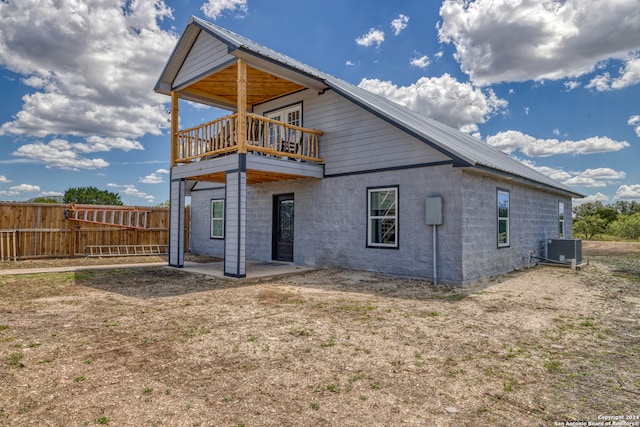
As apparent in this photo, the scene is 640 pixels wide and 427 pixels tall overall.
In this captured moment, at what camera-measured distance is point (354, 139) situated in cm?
1048

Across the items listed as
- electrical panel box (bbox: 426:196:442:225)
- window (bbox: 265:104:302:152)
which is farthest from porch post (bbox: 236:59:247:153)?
electrical panel box (bbox: 426:196:442:225)

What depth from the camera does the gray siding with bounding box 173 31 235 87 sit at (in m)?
9.81

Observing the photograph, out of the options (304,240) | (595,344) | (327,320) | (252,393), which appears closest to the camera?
(252,393)

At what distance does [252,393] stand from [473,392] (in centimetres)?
189

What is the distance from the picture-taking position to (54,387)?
3.24 m

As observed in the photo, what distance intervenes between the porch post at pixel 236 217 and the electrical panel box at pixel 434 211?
427 centimetres

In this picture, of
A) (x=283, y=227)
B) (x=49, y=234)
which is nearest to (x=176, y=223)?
(x=283, y=227)

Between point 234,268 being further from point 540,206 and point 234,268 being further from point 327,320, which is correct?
point 540,206

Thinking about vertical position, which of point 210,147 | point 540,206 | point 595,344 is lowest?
point 595,344

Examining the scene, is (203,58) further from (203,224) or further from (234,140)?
(203,224)

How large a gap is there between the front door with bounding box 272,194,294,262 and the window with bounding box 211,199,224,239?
3.04 m

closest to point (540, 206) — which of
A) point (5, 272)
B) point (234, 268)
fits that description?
point (234, 268)

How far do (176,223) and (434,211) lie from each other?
727 cm

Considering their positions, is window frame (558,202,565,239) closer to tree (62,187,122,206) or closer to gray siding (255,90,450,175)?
gray siding (255,90,450,175)
